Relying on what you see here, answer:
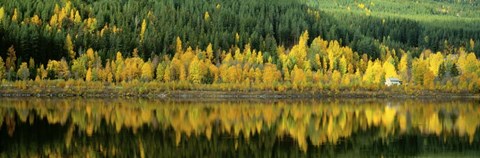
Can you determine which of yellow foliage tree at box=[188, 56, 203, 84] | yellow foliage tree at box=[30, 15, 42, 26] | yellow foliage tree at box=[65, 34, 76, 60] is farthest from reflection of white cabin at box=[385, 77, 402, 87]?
yellow foliage tree at box=[30, 15, 42, 26]

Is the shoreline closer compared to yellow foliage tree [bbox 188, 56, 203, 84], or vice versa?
the shoreline

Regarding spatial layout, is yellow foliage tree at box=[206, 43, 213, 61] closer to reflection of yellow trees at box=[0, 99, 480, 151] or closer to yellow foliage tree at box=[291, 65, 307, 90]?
yellow foliage tree at box=[291, 65, 307, 90]

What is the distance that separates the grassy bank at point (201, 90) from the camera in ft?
491

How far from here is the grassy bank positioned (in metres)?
150

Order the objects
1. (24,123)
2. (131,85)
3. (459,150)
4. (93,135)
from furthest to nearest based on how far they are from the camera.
A: (131,85)
(24,123)
(93,135)
(459,150)

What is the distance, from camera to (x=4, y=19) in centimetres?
18162

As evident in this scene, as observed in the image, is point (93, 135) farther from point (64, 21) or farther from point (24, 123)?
point (64, 21)

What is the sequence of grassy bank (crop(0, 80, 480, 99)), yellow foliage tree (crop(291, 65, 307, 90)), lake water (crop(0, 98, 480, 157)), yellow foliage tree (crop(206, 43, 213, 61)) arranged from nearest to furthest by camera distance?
lake water (crop(0, 98, 480, 157))
grassy bank (crop(0, 80, 480, 99))
yellow foliage tree (crop(291, 65, 307, 90))
yellow foliage tree (crop(206, 43, 213, 61))

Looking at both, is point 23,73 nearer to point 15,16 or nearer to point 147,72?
point 147,72

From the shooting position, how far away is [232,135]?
65.1 meters

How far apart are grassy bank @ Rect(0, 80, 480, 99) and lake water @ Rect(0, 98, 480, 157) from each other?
59089 millimetres

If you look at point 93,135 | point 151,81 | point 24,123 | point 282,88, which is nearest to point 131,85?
point 151,81

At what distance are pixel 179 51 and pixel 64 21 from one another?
30.6 metres

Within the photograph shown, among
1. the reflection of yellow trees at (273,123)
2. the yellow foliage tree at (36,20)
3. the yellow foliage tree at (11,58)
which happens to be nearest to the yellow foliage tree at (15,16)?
the yellow foliage tree at (36,20)
